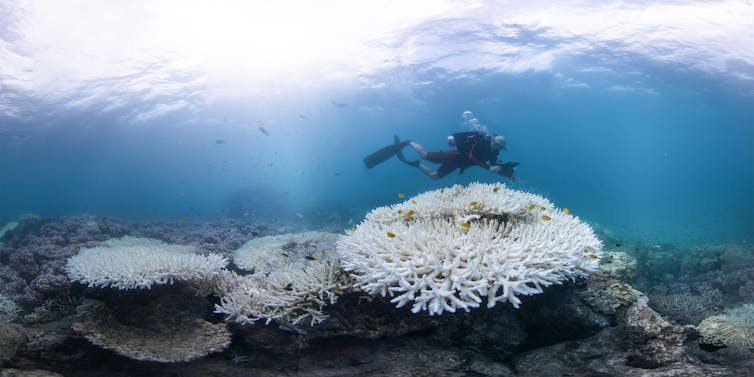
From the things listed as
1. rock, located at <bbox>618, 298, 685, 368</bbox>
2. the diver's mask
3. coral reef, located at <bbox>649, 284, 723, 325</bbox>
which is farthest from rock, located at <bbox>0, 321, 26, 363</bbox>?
the diver's mask

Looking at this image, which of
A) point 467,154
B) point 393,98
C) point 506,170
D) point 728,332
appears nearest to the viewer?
point 728,332

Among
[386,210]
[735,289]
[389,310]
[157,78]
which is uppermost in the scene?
[157,78]

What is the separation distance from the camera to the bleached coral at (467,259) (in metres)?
3.27

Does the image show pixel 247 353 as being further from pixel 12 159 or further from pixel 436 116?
pixel 12 159

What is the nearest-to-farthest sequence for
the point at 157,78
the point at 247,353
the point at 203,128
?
the point at 247,353 < the point at 157,78 < the point at 203,128

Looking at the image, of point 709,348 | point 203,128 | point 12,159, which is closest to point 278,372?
point 709,348

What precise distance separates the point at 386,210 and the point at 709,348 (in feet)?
13.2

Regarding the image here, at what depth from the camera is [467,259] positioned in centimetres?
353

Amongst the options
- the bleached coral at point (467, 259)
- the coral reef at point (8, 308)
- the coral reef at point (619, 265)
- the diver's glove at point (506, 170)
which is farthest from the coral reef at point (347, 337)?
the diver's glove at point (506, 170)

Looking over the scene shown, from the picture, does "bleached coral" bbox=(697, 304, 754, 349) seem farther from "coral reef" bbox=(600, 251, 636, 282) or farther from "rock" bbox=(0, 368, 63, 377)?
"rock" bbox=(0, 368, 63, 377)

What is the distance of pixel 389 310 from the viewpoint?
4105mm

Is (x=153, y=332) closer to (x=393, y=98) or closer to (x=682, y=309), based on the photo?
(x=682, y=309)

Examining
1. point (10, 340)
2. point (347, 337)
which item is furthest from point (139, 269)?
point (347, 337)

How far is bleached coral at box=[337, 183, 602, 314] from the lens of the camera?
3.27 meters
